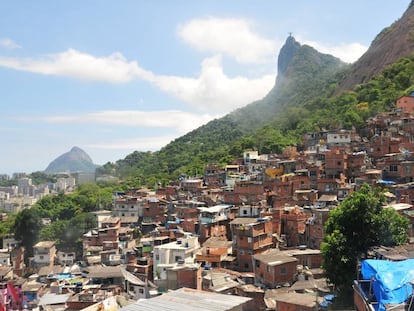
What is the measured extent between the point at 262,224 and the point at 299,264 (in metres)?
3.11

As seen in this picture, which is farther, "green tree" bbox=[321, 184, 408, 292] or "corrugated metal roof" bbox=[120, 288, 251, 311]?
"green tree" bbox=[321, 184, 408, 292]

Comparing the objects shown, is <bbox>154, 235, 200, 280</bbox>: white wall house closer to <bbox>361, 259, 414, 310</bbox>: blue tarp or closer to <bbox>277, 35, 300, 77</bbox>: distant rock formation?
<bbox>361, 259, 414, 310</bbox>: blue tarp

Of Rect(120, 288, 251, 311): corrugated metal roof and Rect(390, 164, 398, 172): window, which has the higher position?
Rect(390, 164, 398, 172): window

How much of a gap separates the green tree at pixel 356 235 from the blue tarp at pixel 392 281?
5.61 m

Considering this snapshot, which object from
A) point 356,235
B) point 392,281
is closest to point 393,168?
point 356,235

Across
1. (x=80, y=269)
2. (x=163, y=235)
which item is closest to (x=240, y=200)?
(x=163, y=235)

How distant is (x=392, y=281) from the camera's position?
9.09m

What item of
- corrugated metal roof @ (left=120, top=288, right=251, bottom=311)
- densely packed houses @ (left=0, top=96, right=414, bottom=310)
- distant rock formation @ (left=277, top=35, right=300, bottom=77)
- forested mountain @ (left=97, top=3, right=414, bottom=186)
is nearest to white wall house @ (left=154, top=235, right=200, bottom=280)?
densely packed houses @ (left=0, top=96, right=414, bottom=310)

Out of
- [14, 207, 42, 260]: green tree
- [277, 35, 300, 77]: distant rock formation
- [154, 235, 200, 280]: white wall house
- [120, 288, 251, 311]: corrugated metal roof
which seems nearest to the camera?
[120, 288, 251, 311]: corrugated metal roof

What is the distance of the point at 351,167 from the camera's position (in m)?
31.3

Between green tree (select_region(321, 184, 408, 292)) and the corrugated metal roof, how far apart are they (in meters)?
6.63

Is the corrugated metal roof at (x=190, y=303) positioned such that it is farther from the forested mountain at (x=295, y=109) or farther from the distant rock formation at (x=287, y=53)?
the distant rock formation at (x=287, y=53)

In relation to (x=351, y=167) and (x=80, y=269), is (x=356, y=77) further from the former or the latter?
(x=80, y=269)

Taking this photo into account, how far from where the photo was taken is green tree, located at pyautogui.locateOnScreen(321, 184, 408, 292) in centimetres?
1552
